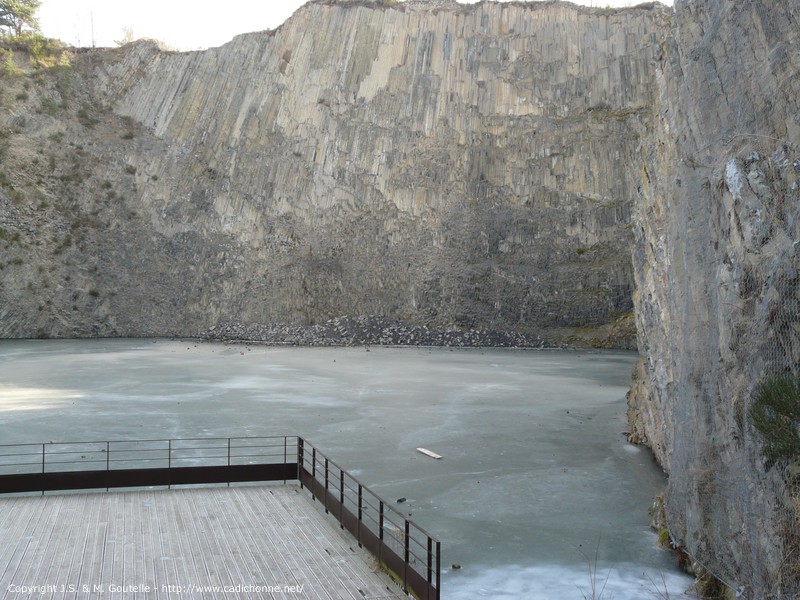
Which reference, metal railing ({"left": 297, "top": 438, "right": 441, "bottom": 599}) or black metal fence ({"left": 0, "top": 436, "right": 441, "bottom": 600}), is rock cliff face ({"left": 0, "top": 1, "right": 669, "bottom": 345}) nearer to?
black metal fence ({"left": 0, "top": 436, "right": 441, "bottom": 600})

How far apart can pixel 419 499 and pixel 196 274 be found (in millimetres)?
42109

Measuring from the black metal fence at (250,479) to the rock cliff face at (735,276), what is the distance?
122 inches

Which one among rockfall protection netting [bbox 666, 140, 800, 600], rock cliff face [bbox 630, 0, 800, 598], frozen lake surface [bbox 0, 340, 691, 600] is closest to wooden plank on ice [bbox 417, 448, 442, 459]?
frozen lake surface [bbox 0, 340, 691, 600]

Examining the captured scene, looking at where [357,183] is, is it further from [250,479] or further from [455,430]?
[250,479]

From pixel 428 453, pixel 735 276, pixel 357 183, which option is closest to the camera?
pixel 735 276

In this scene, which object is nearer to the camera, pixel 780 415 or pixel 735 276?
pixel 780 415

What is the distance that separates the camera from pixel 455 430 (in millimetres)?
19625

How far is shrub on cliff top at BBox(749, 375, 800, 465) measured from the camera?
19.6ft

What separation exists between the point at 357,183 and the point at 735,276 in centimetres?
4570

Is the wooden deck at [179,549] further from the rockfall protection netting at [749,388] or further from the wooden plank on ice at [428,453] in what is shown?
the wooden plank on ice at [428,453]

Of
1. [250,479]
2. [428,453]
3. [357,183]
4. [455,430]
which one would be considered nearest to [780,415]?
[250,479]

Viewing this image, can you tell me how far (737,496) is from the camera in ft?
25.2

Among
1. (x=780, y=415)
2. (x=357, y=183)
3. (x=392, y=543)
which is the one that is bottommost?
(x=392, y=543)

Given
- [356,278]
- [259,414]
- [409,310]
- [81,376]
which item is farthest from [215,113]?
[259,414]
